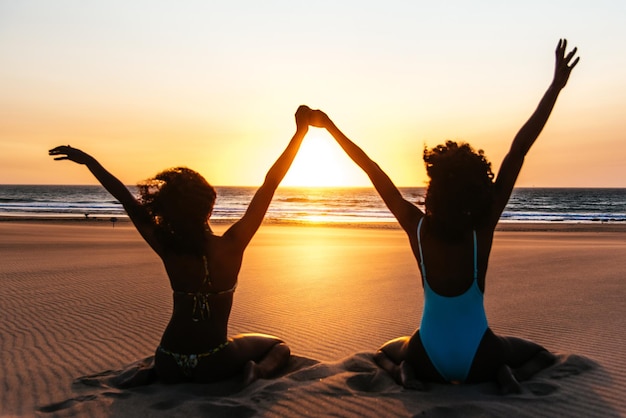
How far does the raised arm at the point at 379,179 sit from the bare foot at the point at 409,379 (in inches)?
41.8

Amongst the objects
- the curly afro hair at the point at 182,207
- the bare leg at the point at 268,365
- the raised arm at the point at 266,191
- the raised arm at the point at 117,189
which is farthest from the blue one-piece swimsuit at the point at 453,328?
the raised arm at the point at 117,189

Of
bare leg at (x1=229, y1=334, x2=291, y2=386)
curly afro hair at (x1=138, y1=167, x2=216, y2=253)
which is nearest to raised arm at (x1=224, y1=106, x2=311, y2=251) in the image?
curly afro hair at (x1=138, y1=167, x2=216, y2=253)

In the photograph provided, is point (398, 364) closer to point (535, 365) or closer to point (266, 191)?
point (535, 365)

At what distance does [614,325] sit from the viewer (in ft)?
21.4

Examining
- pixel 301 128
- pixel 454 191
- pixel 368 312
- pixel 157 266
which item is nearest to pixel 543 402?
pixel 454 191

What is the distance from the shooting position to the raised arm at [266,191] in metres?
4.04

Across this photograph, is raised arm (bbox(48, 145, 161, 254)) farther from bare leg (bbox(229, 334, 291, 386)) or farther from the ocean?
the ocean

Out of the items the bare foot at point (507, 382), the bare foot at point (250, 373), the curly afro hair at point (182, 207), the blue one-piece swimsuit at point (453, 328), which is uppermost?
the curly afro hair at point (182, 207)

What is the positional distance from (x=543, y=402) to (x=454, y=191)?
1.62 meters

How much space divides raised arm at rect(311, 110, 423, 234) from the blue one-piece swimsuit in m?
0.12

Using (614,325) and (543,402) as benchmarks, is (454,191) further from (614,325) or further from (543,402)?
(614,325)

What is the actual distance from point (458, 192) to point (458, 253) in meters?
0.44

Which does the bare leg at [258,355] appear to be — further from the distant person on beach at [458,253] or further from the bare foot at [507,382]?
the bare foot at [507,382]

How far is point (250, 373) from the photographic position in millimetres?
4234
